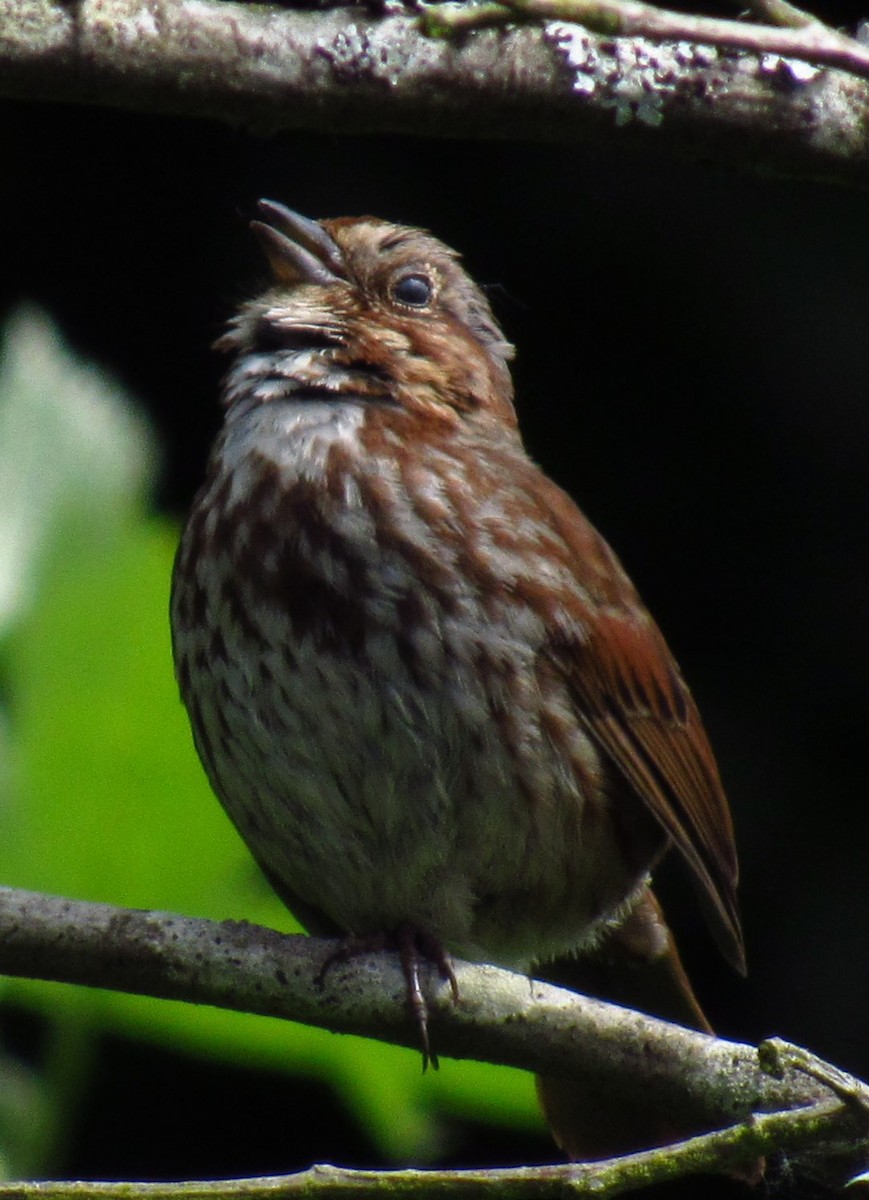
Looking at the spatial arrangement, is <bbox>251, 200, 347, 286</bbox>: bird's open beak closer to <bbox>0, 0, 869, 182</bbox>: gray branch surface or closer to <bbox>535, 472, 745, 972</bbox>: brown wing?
<bbox>535, 472, 745, 972</bbox>: brown wing

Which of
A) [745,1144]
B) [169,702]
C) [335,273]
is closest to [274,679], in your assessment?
[169,702]

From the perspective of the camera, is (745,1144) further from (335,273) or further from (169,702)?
(335,273)

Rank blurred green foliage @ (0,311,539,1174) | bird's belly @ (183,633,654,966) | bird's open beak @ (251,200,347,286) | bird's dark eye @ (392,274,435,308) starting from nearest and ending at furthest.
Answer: blurred green foliage @ (0,311,539,1174), bird's belly @ (183,633,654,966), bird's open beak @ (251,200,347,286), bird's dark eye @ (392,274,435,308)

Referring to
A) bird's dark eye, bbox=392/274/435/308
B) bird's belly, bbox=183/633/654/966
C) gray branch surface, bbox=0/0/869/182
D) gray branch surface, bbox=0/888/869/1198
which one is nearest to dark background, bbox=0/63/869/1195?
bird's dark eye, bbox=392/274/435/308

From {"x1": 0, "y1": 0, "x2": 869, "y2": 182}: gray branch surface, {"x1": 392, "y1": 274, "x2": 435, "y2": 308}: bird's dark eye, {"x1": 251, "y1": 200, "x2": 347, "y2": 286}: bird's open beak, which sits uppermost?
{"x1": 0, "y1": 0, "x2": 869, "y2": 182}: gray branch surface

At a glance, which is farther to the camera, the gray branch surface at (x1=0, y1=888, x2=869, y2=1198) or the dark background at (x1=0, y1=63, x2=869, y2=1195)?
the dark background at (x1=0, y1=63, x2=869, y2=1195)

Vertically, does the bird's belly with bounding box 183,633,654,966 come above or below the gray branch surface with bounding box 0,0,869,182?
below
